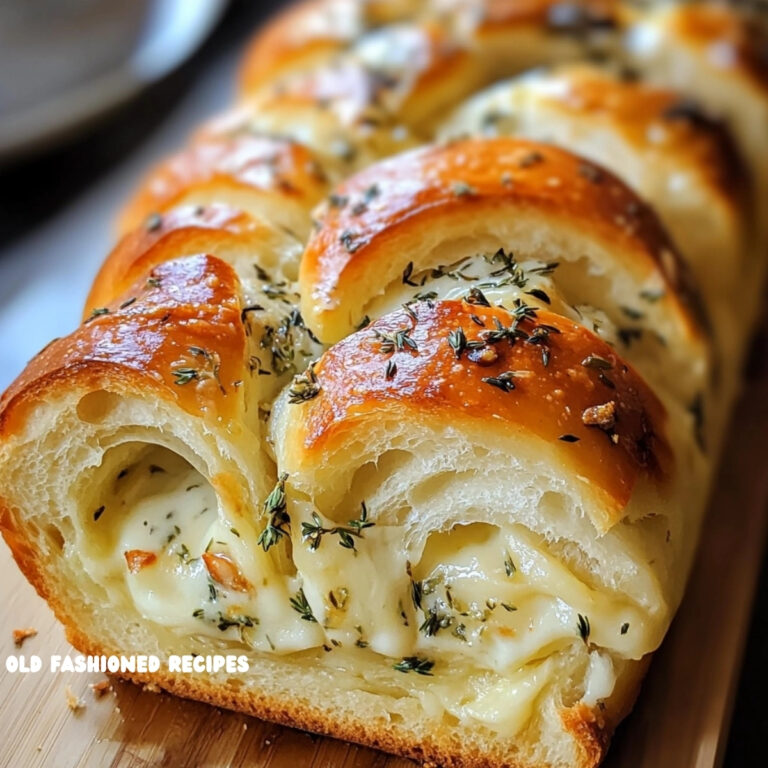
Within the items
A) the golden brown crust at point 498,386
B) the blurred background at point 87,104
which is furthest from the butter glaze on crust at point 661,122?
the blurred background at point 87,104

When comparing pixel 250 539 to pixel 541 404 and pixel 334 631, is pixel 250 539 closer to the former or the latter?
pixel 334 631

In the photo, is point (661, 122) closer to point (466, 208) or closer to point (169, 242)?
point (466, 208)

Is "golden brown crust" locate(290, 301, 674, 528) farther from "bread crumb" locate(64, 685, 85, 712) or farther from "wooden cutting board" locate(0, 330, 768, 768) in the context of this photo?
"bread crumb" locate(64, 685, 85, 712)

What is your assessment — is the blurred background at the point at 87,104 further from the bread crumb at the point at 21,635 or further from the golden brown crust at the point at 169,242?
the bread crumb at the point at 21,635

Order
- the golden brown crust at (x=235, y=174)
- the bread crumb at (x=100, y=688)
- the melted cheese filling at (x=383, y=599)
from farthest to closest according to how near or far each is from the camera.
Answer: the golden brown crust at (x=235, y=174)
the bread crumb at (x=100, y=688)
the melted cheese filling at (x=383, y=599)

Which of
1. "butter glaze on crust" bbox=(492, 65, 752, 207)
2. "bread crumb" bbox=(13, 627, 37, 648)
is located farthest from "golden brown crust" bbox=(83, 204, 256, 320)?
"butter glaze on crust" bbox=(492, 65, 752, 207)

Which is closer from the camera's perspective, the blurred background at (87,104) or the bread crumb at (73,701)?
the bread crumb at (73,701)

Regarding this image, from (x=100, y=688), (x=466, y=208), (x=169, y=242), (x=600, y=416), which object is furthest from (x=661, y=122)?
(x=100, y=688)
